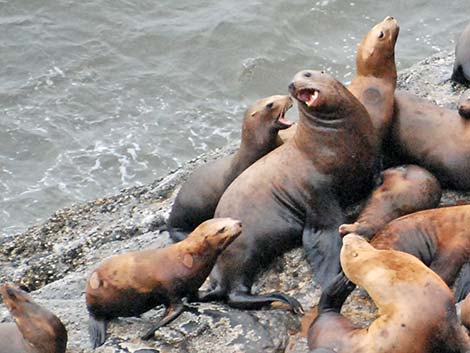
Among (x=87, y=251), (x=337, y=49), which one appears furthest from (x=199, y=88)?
(x=87, y=251)

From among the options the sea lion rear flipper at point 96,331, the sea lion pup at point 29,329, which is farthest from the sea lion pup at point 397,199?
the sea lion pup at point 29,329

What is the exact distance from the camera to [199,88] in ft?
58.7

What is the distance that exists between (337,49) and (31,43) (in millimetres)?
5145

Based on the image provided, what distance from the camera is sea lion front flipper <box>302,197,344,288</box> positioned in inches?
298

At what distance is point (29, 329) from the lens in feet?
24.4

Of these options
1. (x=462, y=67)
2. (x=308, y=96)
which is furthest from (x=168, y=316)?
(x=462, y=67)

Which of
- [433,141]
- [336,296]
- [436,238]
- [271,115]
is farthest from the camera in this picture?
[271,115]

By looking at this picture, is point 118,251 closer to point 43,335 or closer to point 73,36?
point 43,335

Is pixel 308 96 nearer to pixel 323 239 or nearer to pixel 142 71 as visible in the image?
pixel 323 239

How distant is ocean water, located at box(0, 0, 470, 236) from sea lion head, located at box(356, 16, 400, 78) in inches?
269

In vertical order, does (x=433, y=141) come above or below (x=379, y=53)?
below

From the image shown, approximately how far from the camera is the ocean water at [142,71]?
15.7 metres

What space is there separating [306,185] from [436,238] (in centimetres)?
117

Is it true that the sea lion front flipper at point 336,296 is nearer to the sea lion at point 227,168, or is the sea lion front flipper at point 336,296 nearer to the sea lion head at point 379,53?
the sea lion at point 227,168
